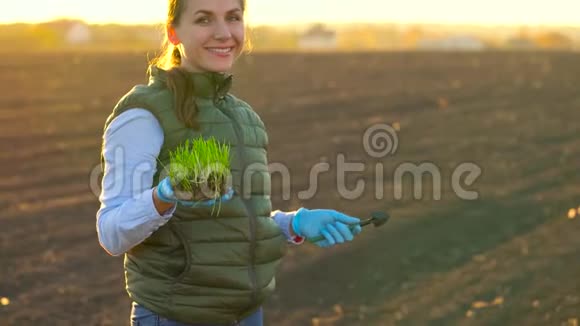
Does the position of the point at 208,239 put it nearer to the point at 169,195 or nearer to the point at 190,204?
the point at 190,204

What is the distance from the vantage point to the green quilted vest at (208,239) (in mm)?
2102

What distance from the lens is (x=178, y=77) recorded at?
2.16 m

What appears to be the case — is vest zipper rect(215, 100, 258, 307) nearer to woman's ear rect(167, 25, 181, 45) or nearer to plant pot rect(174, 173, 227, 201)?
woman's ear rect(167, 25, 181, 45)

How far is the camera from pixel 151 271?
2.14 metres

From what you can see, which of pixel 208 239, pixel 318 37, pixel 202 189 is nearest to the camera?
pixel 202 189

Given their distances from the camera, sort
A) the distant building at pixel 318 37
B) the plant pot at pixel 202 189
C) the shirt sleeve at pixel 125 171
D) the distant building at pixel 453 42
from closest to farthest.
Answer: the plant pot at pixel 202 189 < the shirt sleeve at pixel 125 171 < the distant building at pixel 453 42 < the distant building at pixel 318 37

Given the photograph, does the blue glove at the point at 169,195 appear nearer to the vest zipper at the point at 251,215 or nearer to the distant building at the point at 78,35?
the vest zipper at the point at 251,215

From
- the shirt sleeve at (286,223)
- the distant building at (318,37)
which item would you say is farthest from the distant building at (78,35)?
the shirt sleeve at (286,223)

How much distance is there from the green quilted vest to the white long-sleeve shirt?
40mm

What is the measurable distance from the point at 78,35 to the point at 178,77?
129ft

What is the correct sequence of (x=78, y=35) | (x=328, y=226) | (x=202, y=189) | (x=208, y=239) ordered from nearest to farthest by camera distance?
(x=202, y=189) < (x=208, y=239) < (x=328, y=226) < (x=78, y=35)

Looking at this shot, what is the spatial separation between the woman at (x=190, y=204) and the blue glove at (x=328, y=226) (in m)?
0.09

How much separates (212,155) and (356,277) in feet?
15.5

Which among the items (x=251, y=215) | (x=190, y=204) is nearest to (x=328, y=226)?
(x=251, y=215)
